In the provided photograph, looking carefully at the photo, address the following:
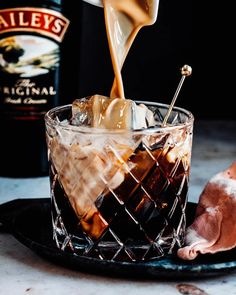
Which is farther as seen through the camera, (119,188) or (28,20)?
(28,20)

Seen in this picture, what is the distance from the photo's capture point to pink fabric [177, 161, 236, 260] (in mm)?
665

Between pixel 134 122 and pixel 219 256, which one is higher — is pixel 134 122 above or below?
above

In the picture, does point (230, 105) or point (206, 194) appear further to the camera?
point (230, 105)

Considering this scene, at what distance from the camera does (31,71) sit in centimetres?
93

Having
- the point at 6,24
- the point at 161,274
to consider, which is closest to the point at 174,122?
the point at 161,274

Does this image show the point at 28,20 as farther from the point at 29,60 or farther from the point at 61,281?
the point at 61,281

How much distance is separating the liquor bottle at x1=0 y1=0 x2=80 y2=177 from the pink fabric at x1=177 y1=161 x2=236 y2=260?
12.0 inches

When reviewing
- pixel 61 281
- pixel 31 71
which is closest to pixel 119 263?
pixel 61 281

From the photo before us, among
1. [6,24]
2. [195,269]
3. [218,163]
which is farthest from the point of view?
[218,163]

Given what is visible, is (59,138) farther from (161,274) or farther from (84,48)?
(84,48)

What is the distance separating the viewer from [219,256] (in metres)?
0.66

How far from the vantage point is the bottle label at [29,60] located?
0.92 meters

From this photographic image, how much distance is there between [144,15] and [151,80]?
1.78 feet

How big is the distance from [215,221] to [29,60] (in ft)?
1.17
